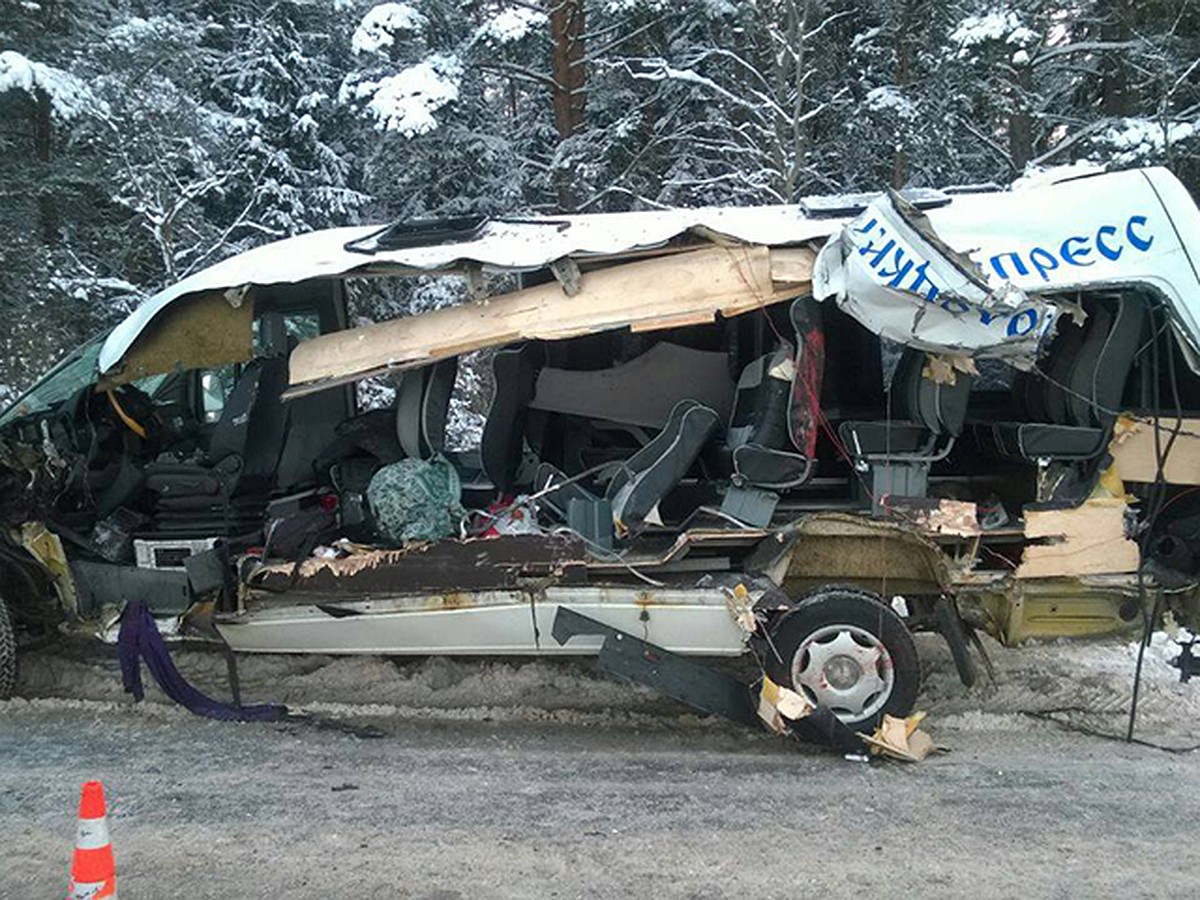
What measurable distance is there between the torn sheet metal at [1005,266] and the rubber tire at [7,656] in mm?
4840

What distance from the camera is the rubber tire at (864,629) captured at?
486cm

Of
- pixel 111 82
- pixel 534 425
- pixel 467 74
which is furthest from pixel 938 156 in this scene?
pixel 111 82

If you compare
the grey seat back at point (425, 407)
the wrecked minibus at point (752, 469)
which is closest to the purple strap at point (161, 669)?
the wrecked minibus at point (752, 469)

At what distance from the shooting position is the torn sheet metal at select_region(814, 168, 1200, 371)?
14.7 feet

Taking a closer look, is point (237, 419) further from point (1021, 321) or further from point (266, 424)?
point (1021, 321)

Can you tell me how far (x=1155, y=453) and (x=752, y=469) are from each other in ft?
6.78

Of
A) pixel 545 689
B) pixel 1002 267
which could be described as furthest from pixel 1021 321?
pixel 545 689

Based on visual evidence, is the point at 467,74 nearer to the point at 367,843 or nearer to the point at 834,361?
the point at 834,361

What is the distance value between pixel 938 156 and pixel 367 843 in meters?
14.0

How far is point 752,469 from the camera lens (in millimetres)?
4930

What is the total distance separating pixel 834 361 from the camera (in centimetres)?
621

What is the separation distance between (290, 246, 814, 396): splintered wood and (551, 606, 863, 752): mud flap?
1446mm

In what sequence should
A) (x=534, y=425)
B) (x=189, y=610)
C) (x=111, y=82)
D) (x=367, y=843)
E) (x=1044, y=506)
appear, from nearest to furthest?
(x=367, y=843), (x=1044, y=506), (x=189, y=610), (x=534, y=425), (x=111, y=82)

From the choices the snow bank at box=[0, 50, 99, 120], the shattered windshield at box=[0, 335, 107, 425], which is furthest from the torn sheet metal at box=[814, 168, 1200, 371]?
the snow bank at box=[0, 50, 99, 120]
